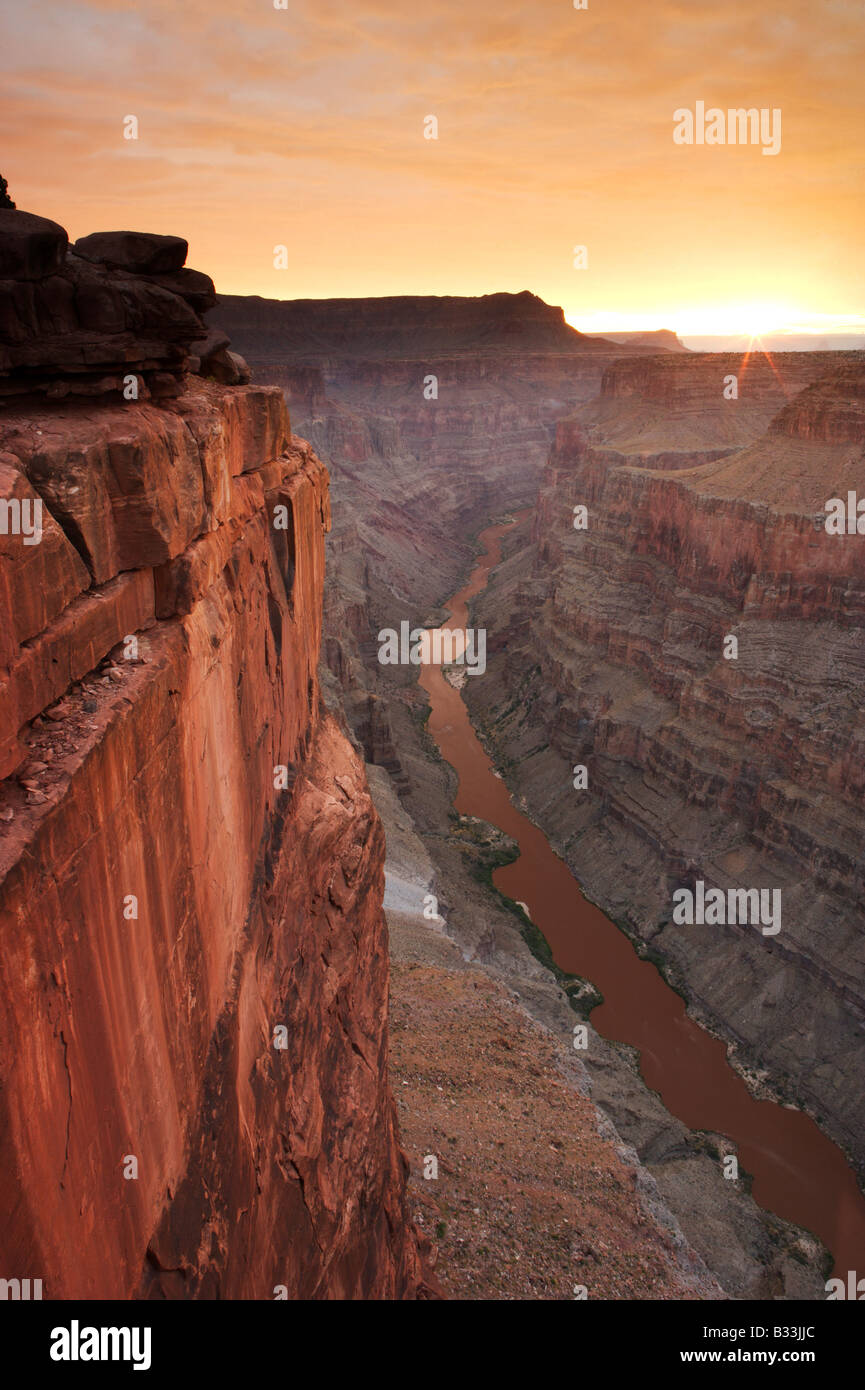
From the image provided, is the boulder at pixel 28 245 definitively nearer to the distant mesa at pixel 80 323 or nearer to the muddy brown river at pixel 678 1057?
the distant mesa at pixel 80 323

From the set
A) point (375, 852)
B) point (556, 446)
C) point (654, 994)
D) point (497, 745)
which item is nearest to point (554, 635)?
point (497, 745)

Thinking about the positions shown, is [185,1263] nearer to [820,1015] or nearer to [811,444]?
[820,1015]

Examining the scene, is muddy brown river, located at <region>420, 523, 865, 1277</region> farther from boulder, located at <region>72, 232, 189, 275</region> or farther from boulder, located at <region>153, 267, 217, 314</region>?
boulder, located at <region>72, 232, 189, 275</region>

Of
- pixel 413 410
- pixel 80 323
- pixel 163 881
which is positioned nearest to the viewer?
pixel 163 881

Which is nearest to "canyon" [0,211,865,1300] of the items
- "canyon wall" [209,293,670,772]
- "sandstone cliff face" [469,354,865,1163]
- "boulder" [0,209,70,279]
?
"boulder" [0,209,70,279]

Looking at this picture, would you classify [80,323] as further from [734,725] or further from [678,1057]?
[734,725]

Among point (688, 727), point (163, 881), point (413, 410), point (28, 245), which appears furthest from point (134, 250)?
point (413, 410)
